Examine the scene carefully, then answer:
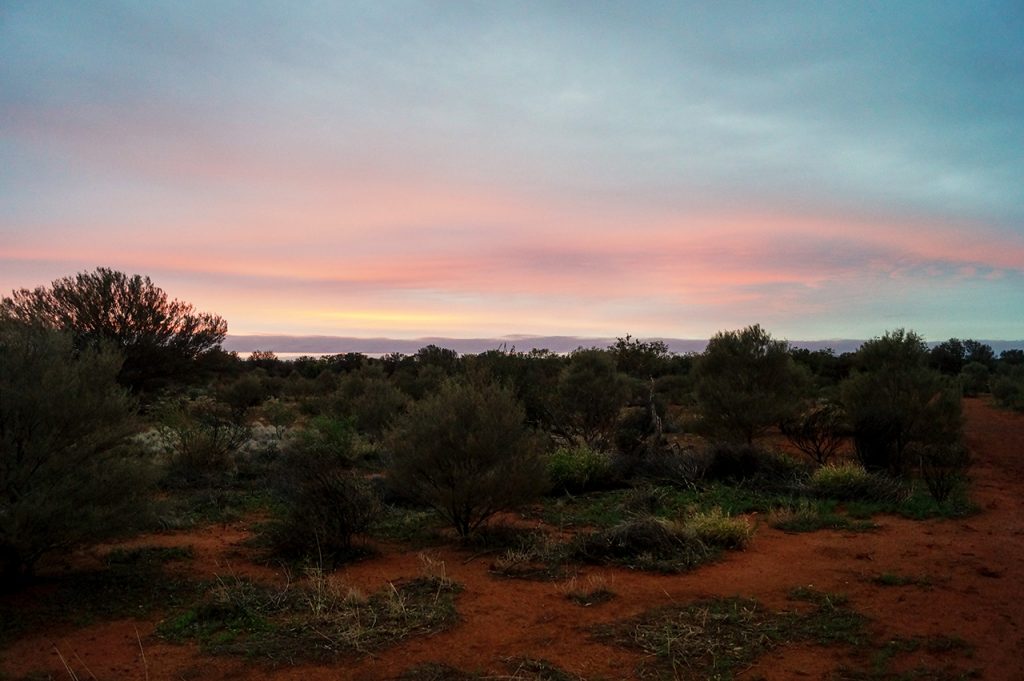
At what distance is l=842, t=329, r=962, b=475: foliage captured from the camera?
15.6 metres

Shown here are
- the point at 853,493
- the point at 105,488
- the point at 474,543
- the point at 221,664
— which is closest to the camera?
the point at 221,664

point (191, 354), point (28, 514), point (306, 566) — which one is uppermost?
point (191, 354)

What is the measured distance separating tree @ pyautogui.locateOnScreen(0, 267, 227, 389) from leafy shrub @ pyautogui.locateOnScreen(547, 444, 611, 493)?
43.7 ft

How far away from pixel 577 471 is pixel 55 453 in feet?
29.2

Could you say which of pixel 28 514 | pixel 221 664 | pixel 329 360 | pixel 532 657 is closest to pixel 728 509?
pixel 532 657

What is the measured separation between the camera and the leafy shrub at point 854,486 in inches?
476

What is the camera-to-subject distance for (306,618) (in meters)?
6.46

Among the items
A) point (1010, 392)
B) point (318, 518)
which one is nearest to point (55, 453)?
point (318, 518)

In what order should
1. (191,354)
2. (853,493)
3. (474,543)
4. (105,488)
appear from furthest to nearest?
(191,354), (853,493), (474,543), (105,488)

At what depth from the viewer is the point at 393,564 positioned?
862cm

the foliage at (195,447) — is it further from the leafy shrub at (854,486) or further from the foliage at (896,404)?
the foliage at (896,404)

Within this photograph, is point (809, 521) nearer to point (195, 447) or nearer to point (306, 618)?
point (306, 618)

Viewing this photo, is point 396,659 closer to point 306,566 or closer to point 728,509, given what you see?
point 306,566

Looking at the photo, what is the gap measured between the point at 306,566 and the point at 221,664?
280 centimetres
